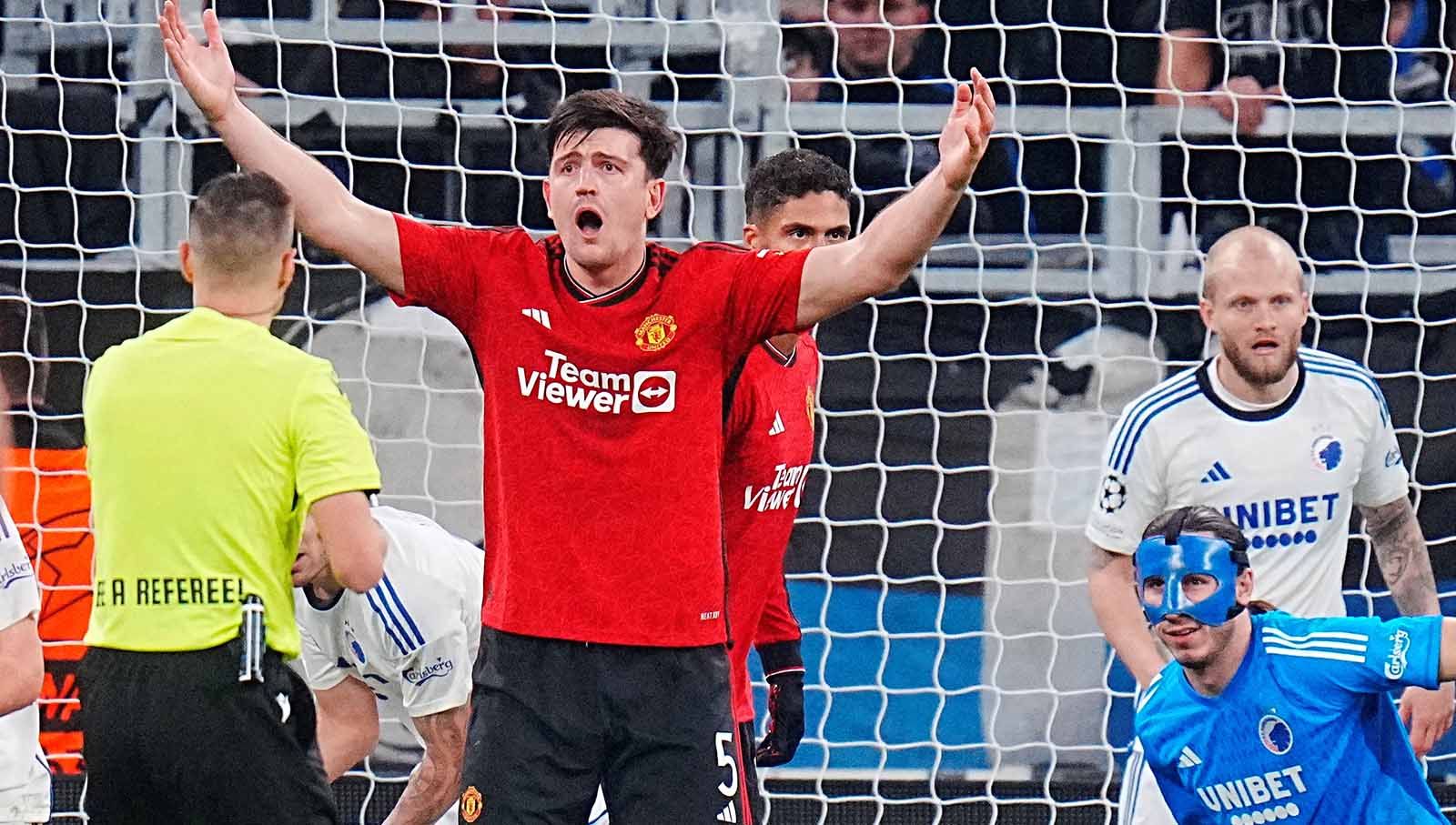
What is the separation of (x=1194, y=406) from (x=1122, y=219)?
1.87 metres

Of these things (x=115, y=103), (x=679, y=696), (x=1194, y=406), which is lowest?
(x=679, y=696)

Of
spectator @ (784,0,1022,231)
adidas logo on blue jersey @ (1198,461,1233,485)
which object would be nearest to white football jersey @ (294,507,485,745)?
adidas logo on blue jersey @ (1198,461,1233,485)

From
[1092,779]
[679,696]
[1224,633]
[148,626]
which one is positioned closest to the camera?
[148,626]

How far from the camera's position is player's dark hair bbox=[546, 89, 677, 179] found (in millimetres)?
3449

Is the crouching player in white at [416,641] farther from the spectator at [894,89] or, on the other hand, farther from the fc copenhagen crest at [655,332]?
the spectator at [894,89]

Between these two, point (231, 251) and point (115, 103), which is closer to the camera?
point (231, 251)

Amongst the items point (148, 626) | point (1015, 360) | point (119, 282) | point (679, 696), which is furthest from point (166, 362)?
point (1015, 360)

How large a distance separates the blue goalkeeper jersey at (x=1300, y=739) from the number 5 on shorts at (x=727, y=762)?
105 centimetres

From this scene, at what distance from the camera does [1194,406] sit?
445 centimetres

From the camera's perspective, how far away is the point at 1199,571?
12.3ft

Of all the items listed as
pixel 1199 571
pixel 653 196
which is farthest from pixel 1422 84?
pixel 653 196

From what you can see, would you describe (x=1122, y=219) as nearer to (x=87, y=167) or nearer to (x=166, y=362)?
(x=87, y=167)

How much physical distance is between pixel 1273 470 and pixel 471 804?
202 cm

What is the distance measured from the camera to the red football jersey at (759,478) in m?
3.99
